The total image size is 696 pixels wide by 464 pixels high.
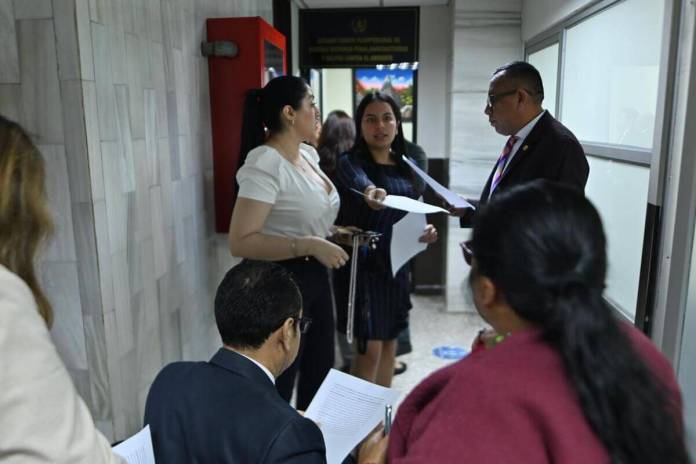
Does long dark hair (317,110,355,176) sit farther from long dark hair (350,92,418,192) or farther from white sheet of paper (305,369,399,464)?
white sheet of paper (305,369,399,464)

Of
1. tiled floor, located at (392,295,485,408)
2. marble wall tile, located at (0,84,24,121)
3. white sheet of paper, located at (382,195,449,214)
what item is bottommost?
tiled floor, located at (392,295,485,408)

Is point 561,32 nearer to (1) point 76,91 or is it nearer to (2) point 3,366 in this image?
(1) point 76,91

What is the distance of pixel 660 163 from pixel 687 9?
1.45 feet

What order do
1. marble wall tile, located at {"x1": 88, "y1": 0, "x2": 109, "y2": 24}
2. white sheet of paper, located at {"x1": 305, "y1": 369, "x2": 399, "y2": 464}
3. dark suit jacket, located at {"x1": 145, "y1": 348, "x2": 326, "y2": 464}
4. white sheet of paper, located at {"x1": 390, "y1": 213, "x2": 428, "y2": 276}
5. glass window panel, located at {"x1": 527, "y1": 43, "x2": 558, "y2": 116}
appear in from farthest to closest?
1. glass window panel, located at {"x1": 527, "y1": 43, "x2": 558, "y2": 116}
2. white sheet of paper, located at {"x1": 390, "y1": 213, "x2": 428, "y2": 276}
3. marble wall tile, located at {"x1": 88, "y1": 0, "x2": 109, "y2": 24}
4. white sheet of paper, located at {"x1": 305, "y1": 369, "x2": 399, "y2": 464}
5. dark suit jacket, located at {"x1": 145, "y1": 348, "x2": 326, "y2": 464}

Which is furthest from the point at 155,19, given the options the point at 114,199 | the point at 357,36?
the point at 357,36

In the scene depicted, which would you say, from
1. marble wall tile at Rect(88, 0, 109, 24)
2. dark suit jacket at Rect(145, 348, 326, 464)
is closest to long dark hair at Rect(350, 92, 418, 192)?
marble wall tile at Rect(88, 0, 109, 24)

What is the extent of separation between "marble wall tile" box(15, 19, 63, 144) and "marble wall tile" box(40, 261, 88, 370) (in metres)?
0.34

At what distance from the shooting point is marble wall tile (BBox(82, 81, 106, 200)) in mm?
1435

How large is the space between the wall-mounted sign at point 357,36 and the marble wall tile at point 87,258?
369cm

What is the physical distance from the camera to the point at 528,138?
73.7 inches

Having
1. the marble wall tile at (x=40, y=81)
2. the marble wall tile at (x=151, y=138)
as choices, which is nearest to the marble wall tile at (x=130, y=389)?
the marble wall tile at (x=151, y=138)

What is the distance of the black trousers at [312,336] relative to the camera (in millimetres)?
1961

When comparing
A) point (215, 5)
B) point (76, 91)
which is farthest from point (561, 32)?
point (76, 91)

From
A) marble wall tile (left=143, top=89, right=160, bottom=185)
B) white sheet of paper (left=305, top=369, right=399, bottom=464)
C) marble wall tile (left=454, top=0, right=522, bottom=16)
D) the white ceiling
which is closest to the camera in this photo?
white sheet of paper (left=305, top=369, right=399, bottom=464)
